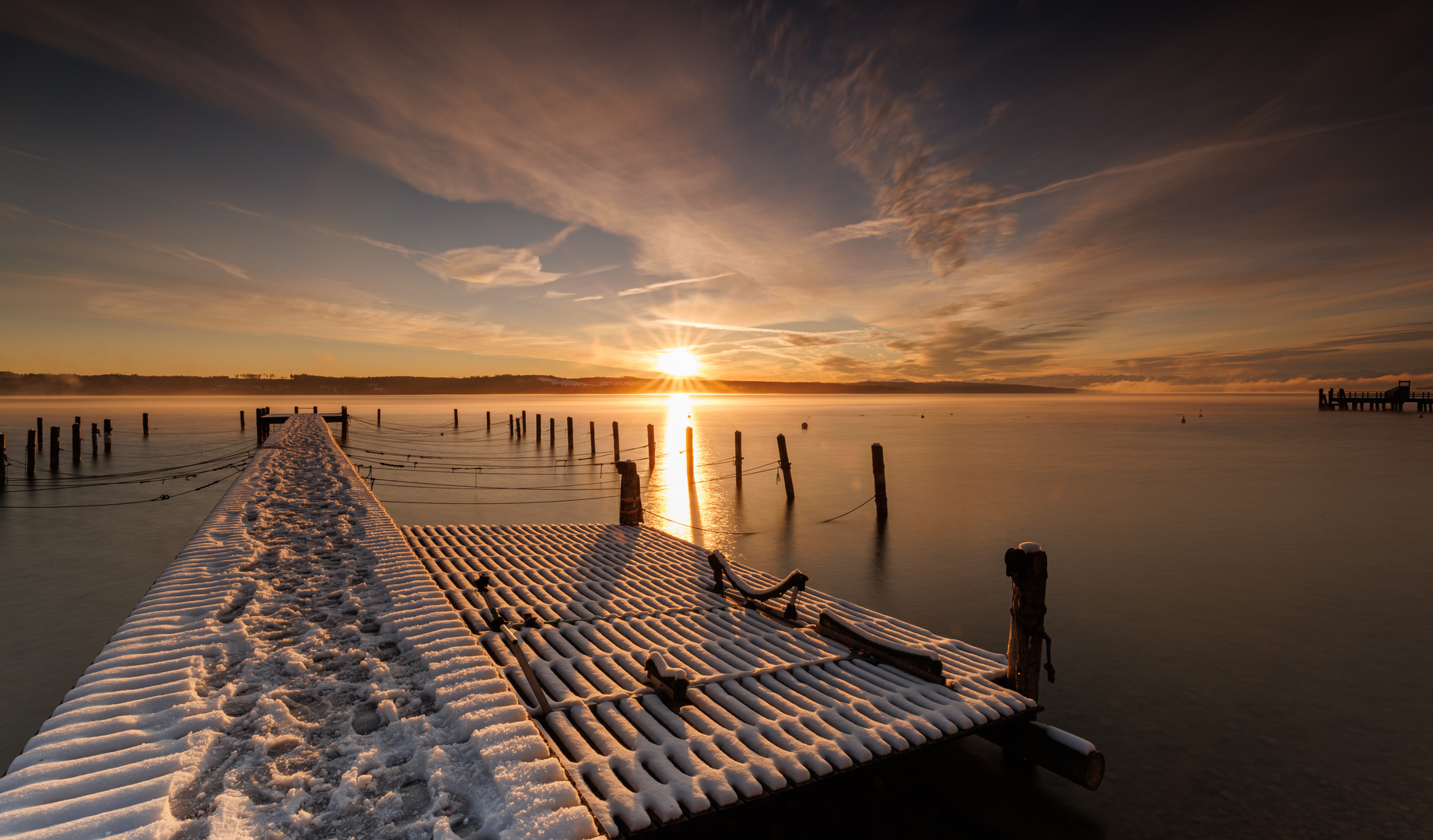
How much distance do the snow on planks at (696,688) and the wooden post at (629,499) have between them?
451 cm

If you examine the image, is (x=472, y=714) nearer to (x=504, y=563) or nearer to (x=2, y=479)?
(x=504, y=563)

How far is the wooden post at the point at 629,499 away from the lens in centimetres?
1527

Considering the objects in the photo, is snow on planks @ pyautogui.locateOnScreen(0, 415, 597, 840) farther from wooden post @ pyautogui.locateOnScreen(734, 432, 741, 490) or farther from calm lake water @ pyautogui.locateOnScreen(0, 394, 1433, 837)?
wooden post @ pyautogui.locateOnScreen(734, 432, 741, 490)

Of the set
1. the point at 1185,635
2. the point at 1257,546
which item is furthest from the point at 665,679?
the point at 1257,546

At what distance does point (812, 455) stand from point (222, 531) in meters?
38.6

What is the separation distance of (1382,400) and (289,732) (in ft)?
405

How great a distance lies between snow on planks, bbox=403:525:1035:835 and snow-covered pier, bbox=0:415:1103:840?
0.09 feet

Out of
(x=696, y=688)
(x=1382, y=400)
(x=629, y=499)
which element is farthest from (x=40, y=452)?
(x=1382, y=400)

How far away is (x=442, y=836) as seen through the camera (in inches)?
121

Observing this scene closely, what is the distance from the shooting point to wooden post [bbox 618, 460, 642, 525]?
50.1ft

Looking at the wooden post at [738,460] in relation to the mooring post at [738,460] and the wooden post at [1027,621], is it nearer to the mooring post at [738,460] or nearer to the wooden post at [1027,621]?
the mooring post at [738,460]

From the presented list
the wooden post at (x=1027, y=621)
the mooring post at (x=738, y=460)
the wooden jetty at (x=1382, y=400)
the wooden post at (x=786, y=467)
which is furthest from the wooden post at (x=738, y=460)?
the wooden jetty at (x=1382, y=400)

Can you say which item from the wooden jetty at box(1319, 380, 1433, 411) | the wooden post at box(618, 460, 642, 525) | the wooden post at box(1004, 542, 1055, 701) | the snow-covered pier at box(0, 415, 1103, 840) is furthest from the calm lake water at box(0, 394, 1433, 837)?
the wooden jetty at box(1319, 380, 1433, 411)

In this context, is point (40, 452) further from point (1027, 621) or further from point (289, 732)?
point (1027, 621)
